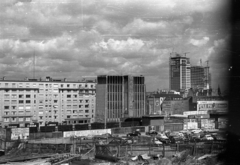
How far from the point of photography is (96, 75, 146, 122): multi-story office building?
8.30 meters

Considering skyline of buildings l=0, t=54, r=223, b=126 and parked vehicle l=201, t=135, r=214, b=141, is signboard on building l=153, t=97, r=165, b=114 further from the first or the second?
parked vehicle l=201, t=135, r=214, b=141

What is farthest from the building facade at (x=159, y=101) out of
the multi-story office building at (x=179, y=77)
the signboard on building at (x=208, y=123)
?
the signboard on building at (x=208, y=123)

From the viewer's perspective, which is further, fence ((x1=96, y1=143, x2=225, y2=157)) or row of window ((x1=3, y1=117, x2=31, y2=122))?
row of window ((x1=3, y1=117, x2=31, y2=122))

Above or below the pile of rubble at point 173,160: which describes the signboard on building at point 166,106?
above

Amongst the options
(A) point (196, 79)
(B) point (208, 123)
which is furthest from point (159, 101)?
(B) point (208, 123)

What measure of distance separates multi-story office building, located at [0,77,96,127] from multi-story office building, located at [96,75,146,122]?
26 centimetres

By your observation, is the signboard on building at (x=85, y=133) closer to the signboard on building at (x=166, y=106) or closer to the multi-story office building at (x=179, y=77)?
the signboard on building at (x=166, y=106)

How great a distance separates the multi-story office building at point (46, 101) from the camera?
24.4 ft

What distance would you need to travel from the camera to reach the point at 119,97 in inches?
339

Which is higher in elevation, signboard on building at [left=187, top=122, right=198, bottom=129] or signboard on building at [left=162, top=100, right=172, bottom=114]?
signboard on building at [left=162, top=100, right=172, bottom=114]

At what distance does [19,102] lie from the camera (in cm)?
764

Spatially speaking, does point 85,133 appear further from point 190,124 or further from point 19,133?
point 190,124

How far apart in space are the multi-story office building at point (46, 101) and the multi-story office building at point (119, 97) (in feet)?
0.87

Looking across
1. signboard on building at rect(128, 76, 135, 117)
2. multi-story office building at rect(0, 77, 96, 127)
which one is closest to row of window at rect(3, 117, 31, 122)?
multi-story office building at rect(0, 77, 96, 127)
